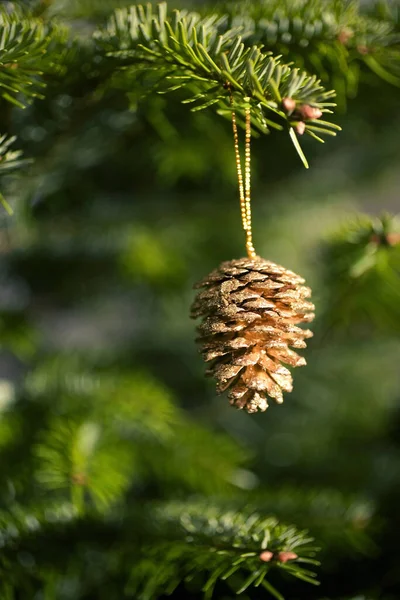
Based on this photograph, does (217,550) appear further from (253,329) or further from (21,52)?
(21,52)

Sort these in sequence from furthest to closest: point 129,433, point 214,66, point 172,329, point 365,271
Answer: point 172,329 → point 129,433 → point 365,271 → point 214,66

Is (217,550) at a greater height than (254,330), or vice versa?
(254,330)

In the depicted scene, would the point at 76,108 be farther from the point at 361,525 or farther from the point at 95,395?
the point at 361,525

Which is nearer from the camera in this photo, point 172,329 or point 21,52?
point 21,52

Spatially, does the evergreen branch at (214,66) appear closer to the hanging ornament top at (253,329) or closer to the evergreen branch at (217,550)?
the hanging ornament top at (253,329)

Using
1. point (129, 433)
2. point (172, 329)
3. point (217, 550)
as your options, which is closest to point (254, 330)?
point (217, 550)

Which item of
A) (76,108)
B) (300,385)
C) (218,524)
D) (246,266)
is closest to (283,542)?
(218,524)
